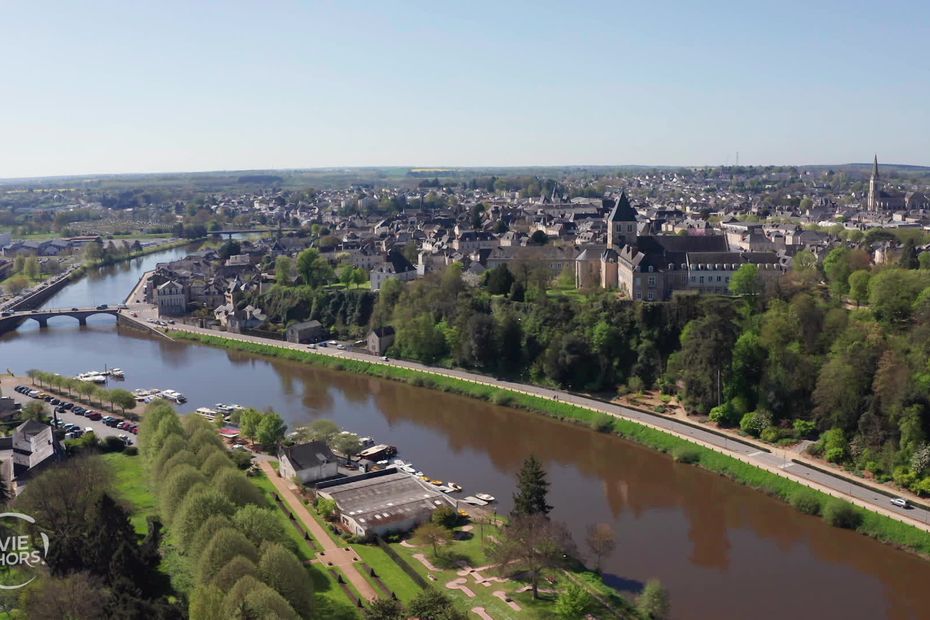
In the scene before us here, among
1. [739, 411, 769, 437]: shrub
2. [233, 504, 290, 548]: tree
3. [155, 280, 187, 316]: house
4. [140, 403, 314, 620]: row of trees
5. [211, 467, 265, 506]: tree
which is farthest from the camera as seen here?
[155, 280, 187, 316]: house

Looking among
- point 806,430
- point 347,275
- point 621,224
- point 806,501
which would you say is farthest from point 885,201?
point 806,501

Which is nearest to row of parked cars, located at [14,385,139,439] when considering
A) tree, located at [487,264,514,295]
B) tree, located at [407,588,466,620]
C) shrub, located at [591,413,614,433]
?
shrub, located at [591,413,614,433]

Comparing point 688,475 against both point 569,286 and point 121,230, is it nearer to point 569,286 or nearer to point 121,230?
point 569,286

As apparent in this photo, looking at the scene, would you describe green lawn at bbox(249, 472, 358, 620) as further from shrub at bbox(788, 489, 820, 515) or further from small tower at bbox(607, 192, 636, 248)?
small tower at bbox(607, 192, 636, 248)

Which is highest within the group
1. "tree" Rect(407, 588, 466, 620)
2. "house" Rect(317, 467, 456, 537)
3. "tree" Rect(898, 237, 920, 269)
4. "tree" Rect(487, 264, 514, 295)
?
"tree" Rect(898, 237, 920, 269)

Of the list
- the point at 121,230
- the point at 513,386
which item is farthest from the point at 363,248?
the point at 121,230

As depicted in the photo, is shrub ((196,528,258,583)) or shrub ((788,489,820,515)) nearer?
shrub ((196,528,258,583))

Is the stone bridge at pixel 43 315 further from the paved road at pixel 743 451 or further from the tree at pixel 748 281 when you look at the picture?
the tree at pixel 748 281
